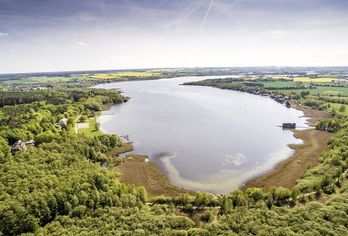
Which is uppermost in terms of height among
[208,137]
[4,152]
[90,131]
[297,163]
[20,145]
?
[4,152]

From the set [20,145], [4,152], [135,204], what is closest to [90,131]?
[20,145]

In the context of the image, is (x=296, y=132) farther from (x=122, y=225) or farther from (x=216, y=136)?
(x=122, y=225)

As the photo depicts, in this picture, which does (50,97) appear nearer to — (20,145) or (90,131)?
(90,131)

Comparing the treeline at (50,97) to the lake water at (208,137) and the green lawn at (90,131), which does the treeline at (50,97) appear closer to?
the lake water at (208,137)

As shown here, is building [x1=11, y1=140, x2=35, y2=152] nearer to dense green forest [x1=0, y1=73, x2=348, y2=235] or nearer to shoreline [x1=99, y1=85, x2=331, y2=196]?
dense green forest [x1=0, y1=73, x2=348, y2=235]

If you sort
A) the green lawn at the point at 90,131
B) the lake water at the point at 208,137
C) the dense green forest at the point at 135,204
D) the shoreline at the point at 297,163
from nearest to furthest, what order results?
the dense green forest at the point at 135,204
the shoreline at the point at 297,163
the lake water at the point at 208,137
the green lawn at the point at 90,131

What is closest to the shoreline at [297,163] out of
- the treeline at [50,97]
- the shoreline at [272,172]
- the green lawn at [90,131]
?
the shoreline at [272,172]

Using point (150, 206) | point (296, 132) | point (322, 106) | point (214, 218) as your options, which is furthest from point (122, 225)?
point (322, 106)
